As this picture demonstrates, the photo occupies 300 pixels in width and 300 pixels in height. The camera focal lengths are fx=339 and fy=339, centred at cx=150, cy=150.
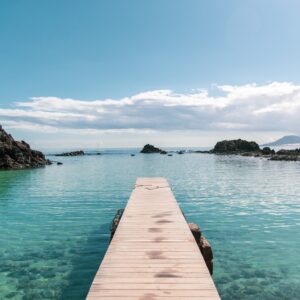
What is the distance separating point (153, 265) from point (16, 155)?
282ft

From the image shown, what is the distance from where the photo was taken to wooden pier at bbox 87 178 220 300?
823 cm

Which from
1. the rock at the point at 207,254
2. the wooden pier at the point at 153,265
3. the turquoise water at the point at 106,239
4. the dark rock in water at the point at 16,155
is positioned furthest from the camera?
the dark rock in water at the point at 16,155

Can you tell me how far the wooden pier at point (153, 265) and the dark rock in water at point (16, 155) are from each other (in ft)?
243

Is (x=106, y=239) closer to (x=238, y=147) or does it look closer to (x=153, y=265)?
(x=153, y=265)

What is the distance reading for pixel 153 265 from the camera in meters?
10.1

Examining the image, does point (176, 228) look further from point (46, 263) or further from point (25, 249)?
point (25, 249)

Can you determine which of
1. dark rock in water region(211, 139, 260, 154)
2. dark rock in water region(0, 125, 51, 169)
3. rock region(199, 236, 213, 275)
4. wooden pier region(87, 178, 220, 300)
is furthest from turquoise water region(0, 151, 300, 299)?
dark rock in water region(211, 139, 260, 154)

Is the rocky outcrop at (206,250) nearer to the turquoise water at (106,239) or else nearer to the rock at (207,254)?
the rock at (207,254)

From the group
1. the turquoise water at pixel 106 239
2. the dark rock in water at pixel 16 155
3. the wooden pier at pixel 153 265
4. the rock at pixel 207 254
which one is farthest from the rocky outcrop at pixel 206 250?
the dark rock in water at pixel 16 155

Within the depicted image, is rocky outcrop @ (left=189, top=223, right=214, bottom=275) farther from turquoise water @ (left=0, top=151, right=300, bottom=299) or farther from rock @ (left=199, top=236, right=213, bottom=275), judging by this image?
turquoise water @ (left=0, top=151, right=300, bottom=299)

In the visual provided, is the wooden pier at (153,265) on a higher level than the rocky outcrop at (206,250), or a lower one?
higher

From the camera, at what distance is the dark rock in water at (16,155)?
8288 centimetres

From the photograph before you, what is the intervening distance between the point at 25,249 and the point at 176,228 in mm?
9008

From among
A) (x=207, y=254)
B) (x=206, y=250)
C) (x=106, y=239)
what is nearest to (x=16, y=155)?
(x=106, y=239)
